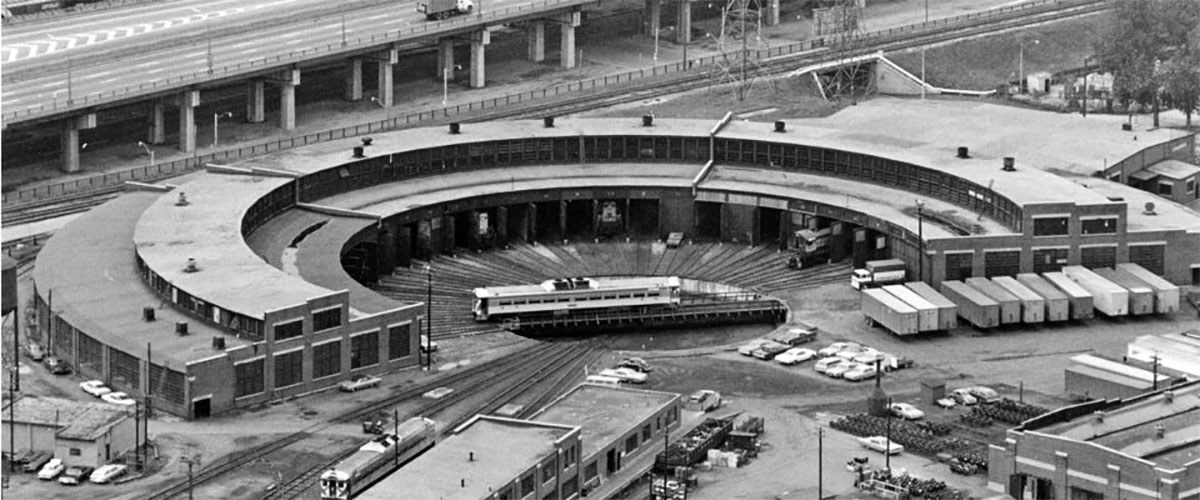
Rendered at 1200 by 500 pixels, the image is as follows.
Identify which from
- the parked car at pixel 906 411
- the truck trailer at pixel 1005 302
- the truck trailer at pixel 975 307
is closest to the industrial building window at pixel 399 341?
the parked car at pixel 906 411

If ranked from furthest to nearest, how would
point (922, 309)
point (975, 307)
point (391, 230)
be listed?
point (391, 230)
point (975, 307)
point (922, 309)

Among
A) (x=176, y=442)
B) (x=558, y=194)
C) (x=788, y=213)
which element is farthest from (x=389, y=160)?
(x=176, y=442)

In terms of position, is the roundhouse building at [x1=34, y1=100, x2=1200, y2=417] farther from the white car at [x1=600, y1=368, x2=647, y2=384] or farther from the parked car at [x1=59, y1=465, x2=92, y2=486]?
the white car at [x1=600, y1=368, x2=647, y2=384]

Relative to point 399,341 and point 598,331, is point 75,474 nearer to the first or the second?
point 399,341

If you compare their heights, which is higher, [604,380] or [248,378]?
[248,378]

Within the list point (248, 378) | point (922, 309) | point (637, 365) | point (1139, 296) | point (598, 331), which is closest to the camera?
point (248, 378)

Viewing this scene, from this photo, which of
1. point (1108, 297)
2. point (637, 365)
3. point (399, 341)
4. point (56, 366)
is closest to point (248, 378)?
point (399, 341)

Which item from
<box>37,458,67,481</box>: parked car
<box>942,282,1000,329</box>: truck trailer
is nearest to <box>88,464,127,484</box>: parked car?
<box>37,458,67,481</box>: parked car

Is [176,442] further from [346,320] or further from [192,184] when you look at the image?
[192,184]
